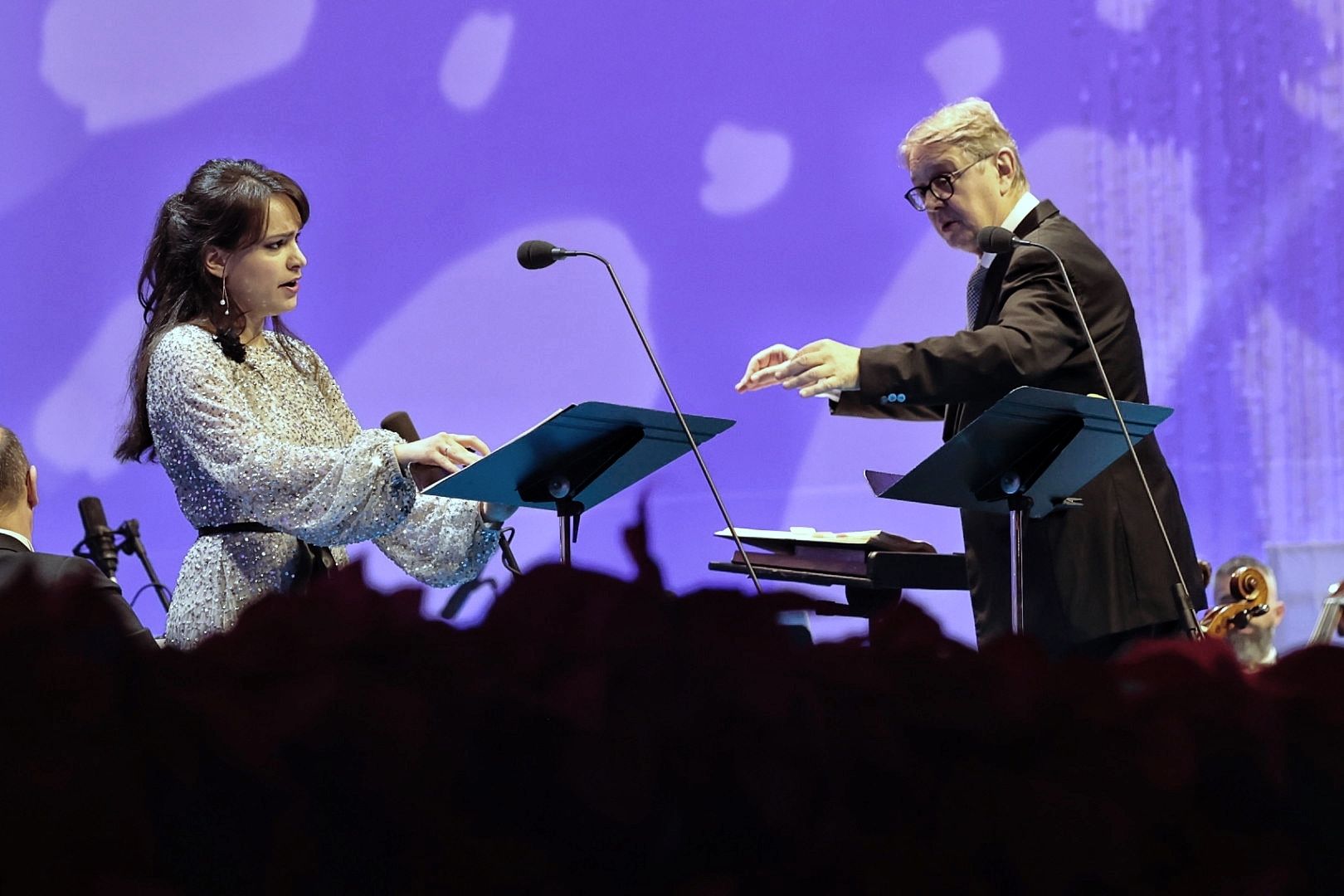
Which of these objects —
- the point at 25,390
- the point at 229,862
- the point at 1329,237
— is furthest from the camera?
the point at 1329,237

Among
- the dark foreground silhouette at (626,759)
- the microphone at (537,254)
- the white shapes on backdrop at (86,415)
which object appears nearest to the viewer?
the dark foreground silhouette at (626,759)

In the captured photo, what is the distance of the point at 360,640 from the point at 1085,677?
7.8 inches

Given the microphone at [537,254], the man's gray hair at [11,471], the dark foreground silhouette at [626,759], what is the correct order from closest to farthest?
1. the dark foreground silhouette at [626,759]
2. the microphone at [537,254]
3. the man's gray hair at [11,471]

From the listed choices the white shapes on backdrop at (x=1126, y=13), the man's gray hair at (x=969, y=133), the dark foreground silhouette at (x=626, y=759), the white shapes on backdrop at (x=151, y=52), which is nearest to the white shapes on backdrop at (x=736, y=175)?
the white shapes on backdrop at (x=1126, y=13)

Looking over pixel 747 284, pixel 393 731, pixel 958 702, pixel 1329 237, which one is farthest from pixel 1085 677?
pixel 1329 237

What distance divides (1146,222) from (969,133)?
249cm

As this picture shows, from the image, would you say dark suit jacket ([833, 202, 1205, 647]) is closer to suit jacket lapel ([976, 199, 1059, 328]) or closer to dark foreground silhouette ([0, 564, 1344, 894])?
suit jacket lapel ([976, 199, 1059, 328])

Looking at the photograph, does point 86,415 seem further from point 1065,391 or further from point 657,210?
point 1065,391

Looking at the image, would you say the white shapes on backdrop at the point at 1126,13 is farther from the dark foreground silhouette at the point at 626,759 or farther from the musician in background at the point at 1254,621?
the dark foreground silhouette at the point at 626,759

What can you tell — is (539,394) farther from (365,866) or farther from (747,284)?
(365,866)

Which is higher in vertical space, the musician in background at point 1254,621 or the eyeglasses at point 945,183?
the eyeglasses at point 945,183

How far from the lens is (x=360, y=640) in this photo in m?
0.41

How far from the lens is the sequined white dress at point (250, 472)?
2113 mm

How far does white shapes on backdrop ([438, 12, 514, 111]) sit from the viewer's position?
4836mm
